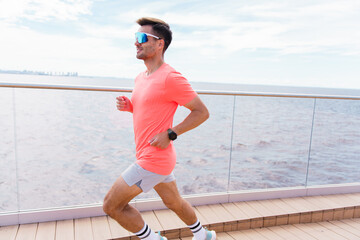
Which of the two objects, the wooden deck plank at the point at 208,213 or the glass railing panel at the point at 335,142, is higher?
the glass railing panel at the point at 335,142

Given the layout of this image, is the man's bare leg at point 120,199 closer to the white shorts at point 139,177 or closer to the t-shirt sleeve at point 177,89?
the white shorts at point 139,177

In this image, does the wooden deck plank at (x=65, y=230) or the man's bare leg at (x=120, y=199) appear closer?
the man's bare leg at (x=120, y=199)

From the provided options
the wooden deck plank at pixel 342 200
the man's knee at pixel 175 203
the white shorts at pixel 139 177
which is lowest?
the wooden deck plank at pixel 342 200

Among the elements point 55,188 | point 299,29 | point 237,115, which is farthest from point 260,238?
point 299,29

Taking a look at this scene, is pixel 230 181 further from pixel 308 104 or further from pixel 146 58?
pixel 146 58

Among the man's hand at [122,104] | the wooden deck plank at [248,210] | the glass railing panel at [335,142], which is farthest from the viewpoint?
the glass railing panel at [335,142]

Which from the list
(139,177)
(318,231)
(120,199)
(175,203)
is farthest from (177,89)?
(318,231)

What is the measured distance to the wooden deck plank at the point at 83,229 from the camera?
2.28 metres

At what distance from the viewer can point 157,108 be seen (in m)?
1.67

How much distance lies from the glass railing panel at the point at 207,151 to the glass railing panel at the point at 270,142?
0.40 ft

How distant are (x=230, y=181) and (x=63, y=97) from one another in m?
2.01

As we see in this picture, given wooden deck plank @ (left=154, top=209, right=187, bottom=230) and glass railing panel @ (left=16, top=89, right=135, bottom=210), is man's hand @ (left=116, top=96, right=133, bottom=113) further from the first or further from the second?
wooden deck plank @ (left=154, top=209, right=187, bottom=230)

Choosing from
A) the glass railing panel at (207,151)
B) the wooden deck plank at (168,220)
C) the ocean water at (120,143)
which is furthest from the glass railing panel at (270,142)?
the wooden deck plank at (168,220)

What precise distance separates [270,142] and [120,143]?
7.80 ft
